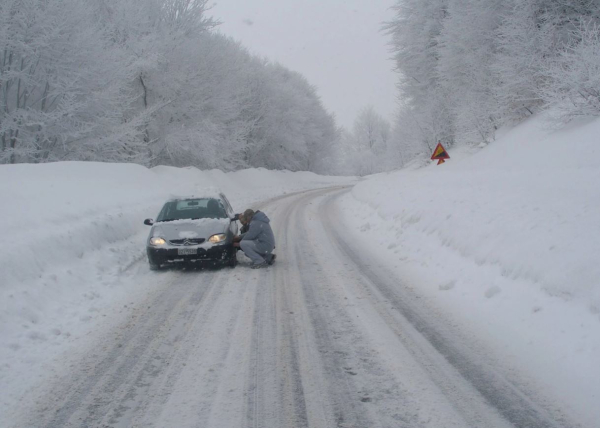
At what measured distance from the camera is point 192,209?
10586mm

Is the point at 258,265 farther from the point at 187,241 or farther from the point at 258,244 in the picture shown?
the point at 187,241

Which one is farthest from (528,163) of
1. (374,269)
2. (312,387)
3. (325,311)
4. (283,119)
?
(283,119)

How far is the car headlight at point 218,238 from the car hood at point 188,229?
8 centimetres

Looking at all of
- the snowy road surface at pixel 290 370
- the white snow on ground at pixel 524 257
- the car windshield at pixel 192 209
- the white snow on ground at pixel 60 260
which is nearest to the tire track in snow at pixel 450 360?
the snowy road surface at pixel 290 370

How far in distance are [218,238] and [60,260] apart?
9.74 ft

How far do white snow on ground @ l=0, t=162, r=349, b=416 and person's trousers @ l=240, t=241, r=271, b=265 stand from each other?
1954 mm

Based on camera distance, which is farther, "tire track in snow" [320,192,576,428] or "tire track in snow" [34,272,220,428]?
"tire track in snow" [34,272,220,428]

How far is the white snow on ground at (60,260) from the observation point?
540cm

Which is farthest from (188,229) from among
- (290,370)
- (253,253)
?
(290,370)

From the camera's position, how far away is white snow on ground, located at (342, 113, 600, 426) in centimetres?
477

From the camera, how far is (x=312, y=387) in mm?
4207

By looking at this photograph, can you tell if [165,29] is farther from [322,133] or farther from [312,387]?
[322,133]

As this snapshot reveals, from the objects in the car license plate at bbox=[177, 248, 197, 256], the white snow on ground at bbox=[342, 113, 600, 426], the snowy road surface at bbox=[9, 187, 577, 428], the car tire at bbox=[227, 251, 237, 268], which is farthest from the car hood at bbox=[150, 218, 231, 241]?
the white snow on ground at bbox=[342, 113, 600, 426]

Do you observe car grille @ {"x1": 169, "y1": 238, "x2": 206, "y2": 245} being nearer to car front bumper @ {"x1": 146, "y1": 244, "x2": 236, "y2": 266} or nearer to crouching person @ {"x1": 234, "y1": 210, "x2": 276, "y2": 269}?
car front bumper @ {"x1": 146, "y1": 244, "x2": 236, "y2": 266}
